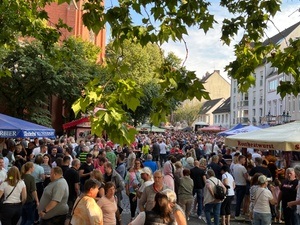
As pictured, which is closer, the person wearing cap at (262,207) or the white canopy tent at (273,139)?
the person wearing cap at (262,207)

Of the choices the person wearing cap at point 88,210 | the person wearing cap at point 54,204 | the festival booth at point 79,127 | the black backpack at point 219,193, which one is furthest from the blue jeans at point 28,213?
the festival booth at point 79,127

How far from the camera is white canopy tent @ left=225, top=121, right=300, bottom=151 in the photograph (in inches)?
478

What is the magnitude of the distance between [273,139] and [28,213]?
6.93 metres

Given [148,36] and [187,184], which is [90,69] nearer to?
[187,184]

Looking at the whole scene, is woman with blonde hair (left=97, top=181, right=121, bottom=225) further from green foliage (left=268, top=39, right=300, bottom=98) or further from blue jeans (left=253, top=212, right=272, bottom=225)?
green foliage (left=268, top=39, right=300, bottom=98)

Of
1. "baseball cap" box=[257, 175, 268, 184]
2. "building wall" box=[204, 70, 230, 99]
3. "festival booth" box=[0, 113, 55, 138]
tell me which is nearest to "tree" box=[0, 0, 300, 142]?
"baseball cap" box=[257, 175, 268, 184]

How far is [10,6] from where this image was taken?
1013cm

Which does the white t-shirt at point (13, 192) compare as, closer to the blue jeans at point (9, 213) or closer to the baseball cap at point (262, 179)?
the blue jeans at point (9, 213)

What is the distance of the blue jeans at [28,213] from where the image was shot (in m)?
9.55

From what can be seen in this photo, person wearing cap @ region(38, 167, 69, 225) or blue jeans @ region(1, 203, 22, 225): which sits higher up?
person wearing cap @ region(38, 167, 69, 225)

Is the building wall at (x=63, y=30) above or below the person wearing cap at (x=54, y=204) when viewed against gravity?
above

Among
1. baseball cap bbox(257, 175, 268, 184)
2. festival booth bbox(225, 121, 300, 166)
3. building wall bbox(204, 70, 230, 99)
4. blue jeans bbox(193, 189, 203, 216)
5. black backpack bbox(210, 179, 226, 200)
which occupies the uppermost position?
building wall bbox(204, 70, 230, 99)

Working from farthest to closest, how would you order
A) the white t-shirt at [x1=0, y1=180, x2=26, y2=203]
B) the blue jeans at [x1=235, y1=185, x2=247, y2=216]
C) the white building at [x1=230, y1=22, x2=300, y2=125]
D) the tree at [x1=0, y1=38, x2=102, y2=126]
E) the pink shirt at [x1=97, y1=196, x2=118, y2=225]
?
the white building at [x1=230, y1=22, x2=300, y2=125], the tree at [x1=0, y1=38, x2=102, y2=126], the blue jeans at [x1=235, y1=185, x2=247, y2=216], the white t-shirt at [x1=0, y1=180, x2=26, y2=203], the pink shirt at [x1=97, y1=196, x2=118, y2=225]

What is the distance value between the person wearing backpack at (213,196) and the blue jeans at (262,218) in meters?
1.26
